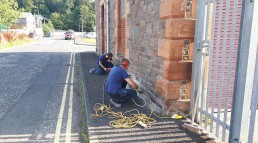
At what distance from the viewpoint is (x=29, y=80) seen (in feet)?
31.2

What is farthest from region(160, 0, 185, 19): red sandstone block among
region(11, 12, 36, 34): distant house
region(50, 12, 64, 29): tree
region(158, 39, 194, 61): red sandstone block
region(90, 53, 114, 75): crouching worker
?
region(50, 12, 64, 29): tree

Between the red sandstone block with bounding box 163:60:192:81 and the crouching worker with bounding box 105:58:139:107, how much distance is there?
3.64 feet

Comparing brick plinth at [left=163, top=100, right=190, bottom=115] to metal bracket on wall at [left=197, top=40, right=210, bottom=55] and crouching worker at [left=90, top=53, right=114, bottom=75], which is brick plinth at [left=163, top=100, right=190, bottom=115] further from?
crouching worker at [left=90, top=53, right=114, bottom=75]

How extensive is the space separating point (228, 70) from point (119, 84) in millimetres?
2879

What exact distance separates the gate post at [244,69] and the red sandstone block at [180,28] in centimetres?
149

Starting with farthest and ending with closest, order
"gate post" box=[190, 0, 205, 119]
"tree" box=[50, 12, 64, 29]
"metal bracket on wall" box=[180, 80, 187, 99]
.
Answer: "tree" box=[50, 12, 64, 29], "metal bracket on wall" box=[180, 80, 187, 99], "gate post" box=[190, 0, 205, 119]

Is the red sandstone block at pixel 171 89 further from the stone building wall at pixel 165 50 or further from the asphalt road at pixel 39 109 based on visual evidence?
the asphalt road at pixel 39 109

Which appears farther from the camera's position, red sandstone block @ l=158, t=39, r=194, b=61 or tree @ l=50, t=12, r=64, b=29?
tree @ l=50, t=12, r=64, b=29

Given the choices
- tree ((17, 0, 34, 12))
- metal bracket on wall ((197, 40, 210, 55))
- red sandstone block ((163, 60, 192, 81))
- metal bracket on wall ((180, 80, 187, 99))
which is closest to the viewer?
metal bracket on wall ((197, 40, 210, 55))

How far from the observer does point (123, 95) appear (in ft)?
19.4

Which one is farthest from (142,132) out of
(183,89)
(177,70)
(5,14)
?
(5,14)

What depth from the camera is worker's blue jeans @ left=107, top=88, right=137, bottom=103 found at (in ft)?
19.3

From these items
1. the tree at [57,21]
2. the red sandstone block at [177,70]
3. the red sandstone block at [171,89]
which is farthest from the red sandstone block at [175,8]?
the tree at [57,21]

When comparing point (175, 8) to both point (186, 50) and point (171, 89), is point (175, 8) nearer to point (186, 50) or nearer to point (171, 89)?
point (186, 50)
